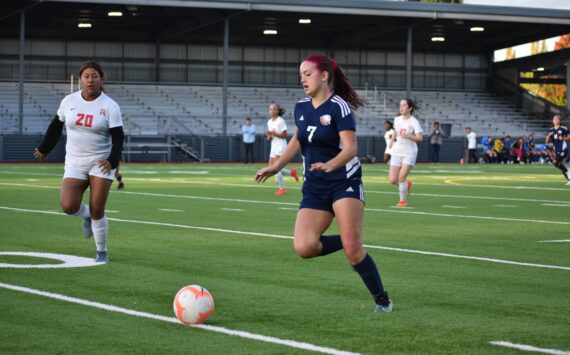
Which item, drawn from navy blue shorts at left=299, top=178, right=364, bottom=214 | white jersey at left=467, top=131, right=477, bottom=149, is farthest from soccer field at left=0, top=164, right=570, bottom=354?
white jersey at left=467, top=131, right=477, bottom=149

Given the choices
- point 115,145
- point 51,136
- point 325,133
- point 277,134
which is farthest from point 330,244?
point 277,134

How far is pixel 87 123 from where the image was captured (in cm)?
1059

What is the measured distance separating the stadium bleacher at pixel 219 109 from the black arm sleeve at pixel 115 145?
3910 cm

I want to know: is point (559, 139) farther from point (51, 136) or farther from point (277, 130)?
point (51, 136)

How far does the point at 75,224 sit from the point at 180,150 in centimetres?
3517

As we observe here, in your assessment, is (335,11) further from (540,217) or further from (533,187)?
(540,217)

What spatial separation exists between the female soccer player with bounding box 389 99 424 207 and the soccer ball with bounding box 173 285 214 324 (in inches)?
487

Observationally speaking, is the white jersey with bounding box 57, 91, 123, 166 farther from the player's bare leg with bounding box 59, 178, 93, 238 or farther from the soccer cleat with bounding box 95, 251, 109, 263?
the soccer cleat with bounding box 95, 251, 109, 263

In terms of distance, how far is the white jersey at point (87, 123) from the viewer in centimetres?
1059

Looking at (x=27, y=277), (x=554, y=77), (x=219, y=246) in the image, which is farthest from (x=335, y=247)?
(x=554, y=77)

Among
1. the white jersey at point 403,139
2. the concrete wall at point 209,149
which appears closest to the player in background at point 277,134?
the white jersey at point 403,139

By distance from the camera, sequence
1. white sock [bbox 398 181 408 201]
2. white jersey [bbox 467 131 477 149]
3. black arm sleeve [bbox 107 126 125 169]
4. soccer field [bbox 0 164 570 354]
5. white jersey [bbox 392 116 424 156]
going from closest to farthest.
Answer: soccer field [bbox 0 164 570 354] → black arm sleeve [bbox 107 126 125 169] → white jersey [bbox 392 116 424 156] → white sock [bbox 398 181 408 201] → white jersey [bbox 467 131 477 149]

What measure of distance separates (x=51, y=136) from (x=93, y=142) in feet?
2.21

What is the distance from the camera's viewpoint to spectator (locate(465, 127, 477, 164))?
52438 millimetres
